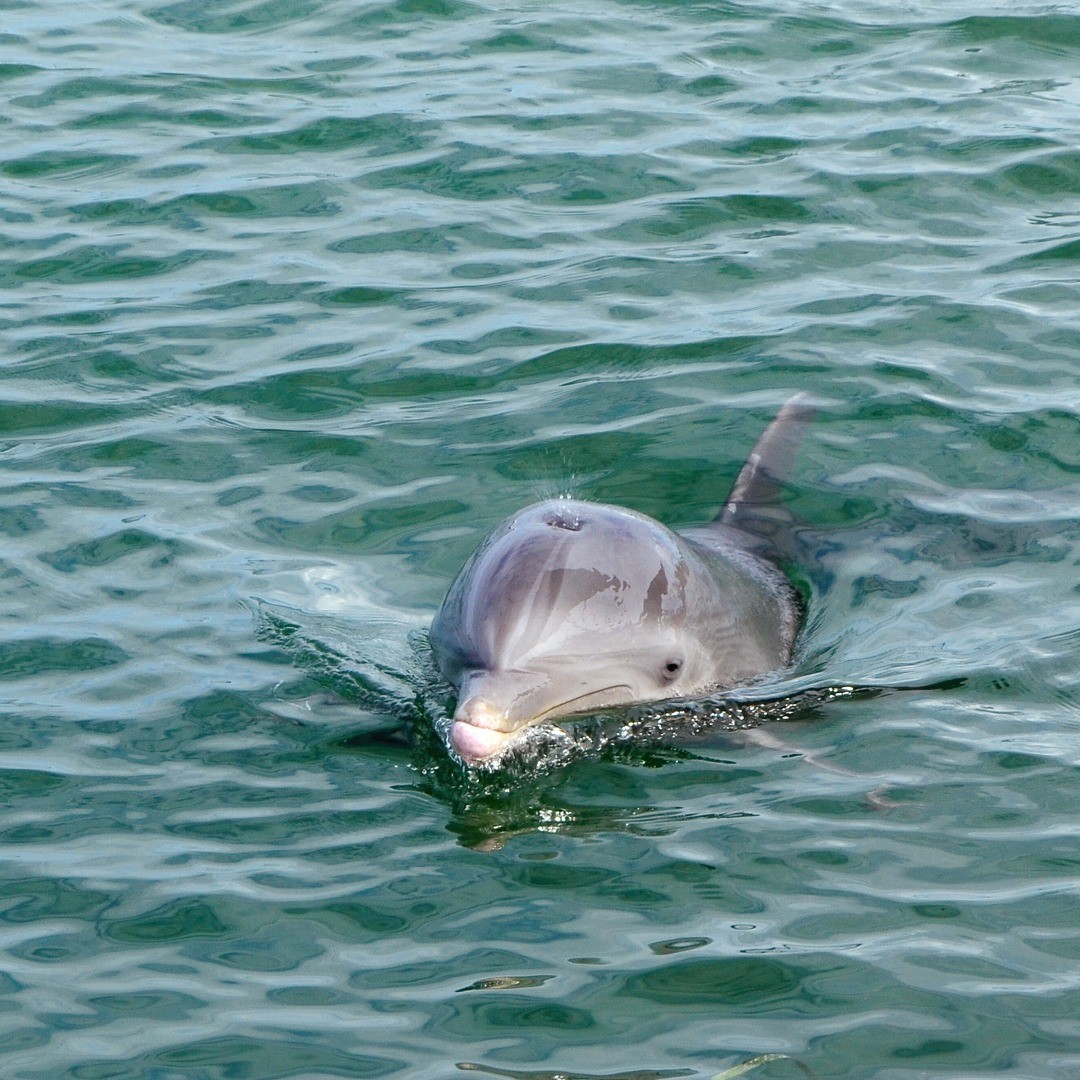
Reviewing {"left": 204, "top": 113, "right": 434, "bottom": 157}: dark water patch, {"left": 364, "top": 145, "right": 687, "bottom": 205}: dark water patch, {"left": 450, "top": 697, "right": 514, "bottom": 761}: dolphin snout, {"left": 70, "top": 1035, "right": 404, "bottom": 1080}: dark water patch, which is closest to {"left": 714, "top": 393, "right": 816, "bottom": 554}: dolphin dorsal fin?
{"left": 450, "top": 697, "right": 514, "bottom": 761}: dolphin snout

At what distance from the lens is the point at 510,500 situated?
9.62 meters

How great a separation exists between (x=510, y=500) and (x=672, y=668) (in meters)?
2.29

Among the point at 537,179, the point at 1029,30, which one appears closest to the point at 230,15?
the point at 537,179

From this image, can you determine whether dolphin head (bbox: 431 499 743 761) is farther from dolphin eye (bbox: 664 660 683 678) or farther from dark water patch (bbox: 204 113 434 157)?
dark water patch (bbox: 204 113 434 157)

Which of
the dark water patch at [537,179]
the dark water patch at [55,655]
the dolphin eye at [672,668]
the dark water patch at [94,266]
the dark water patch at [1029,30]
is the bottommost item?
the dark water patch at [55,655]

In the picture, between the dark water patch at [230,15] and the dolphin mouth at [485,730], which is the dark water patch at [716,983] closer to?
the dolphin mouth at [485,730]

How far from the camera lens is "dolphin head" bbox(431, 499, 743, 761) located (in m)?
7.17

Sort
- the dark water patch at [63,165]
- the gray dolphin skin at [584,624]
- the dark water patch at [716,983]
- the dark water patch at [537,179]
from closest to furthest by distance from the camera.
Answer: the dark water patch at [716,983] → the gray dolphin skin at [584,624] → the dark water patch at [537,179] → the dark water patch at [63,165]

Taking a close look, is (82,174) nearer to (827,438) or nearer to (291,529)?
(291,529)

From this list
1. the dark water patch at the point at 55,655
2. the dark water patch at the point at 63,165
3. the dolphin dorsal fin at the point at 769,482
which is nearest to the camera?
the dark water patch at the point at 55,655

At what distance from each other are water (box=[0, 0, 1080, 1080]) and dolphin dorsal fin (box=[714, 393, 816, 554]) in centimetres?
27

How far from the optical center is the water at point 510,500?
588cm

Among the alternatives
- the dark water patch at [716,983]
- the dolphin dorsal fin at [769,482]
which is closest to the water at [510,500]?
the dark water patch at [716,983]

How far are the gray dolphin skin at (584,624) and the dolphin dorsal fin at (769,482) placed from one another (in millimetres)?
1188
